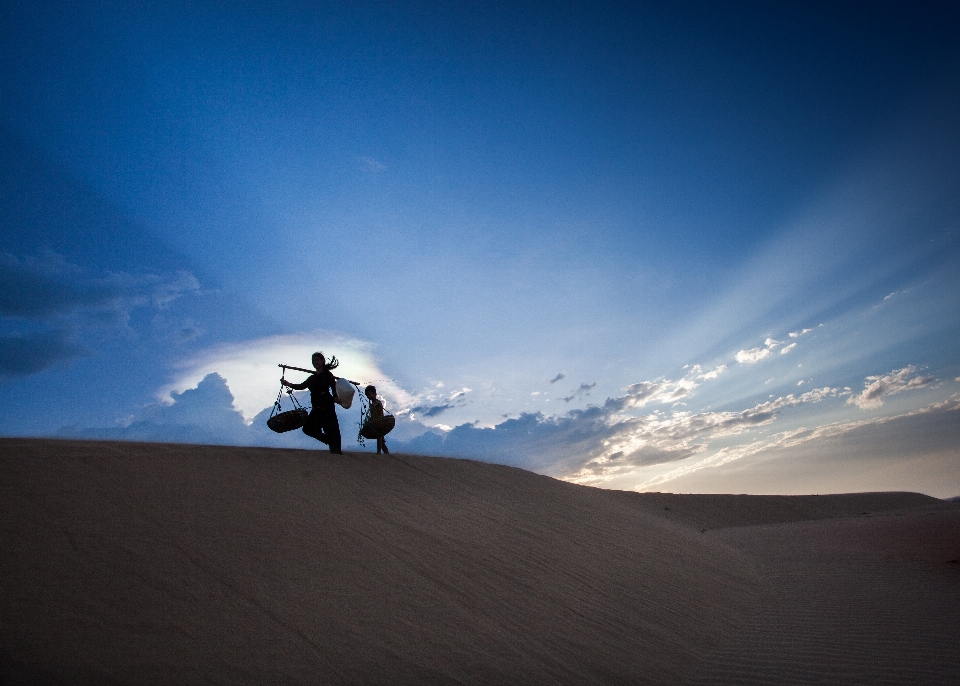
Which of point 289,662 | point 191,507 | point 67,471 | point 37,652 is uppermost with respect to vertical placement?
point 67,471

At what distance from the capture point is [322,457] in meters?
9.98

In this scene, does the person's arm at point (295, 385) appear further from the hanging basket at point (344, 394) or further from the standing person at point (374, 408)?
the standing person at point (374, 408)

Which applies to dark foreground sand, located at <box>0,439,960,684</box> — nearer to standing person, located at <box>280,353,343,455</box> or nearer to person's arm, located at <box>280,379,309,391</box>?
standing person, located at <box>280,353,343,455</box>

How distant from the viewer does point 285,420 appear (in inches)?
385

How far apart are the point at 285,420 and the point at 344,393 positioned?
1.20 meters

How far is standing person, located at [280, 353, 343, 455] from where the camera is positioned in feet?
32.8

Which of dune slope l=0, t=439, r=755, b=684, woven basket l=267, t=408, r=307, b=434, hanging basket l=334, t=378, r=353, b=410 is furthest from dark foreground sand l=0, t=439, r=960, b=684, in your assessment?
hanging basket l=334, t=378, r=353, b=410

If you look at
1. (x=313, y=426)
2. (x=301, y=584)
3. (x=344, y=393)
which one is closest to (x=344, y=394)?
(x=344, y=393)

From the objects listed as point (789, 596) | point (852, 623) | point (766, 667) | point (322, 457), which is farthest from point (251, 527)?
point (789, 596)

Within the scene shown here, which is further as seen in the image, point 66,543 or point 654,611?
point 654,611

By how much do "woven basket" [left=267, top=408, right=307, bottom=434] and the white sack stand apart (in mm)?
755

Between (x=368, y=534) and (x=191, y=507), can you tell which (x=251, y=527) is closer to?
(x=191, y=507)

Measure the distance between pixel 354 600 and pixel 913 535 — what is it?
15.5 metres

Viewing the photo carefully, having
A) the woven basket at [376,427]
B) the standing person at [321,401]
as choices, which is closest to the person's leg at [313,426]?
the standing person at [321,401]
